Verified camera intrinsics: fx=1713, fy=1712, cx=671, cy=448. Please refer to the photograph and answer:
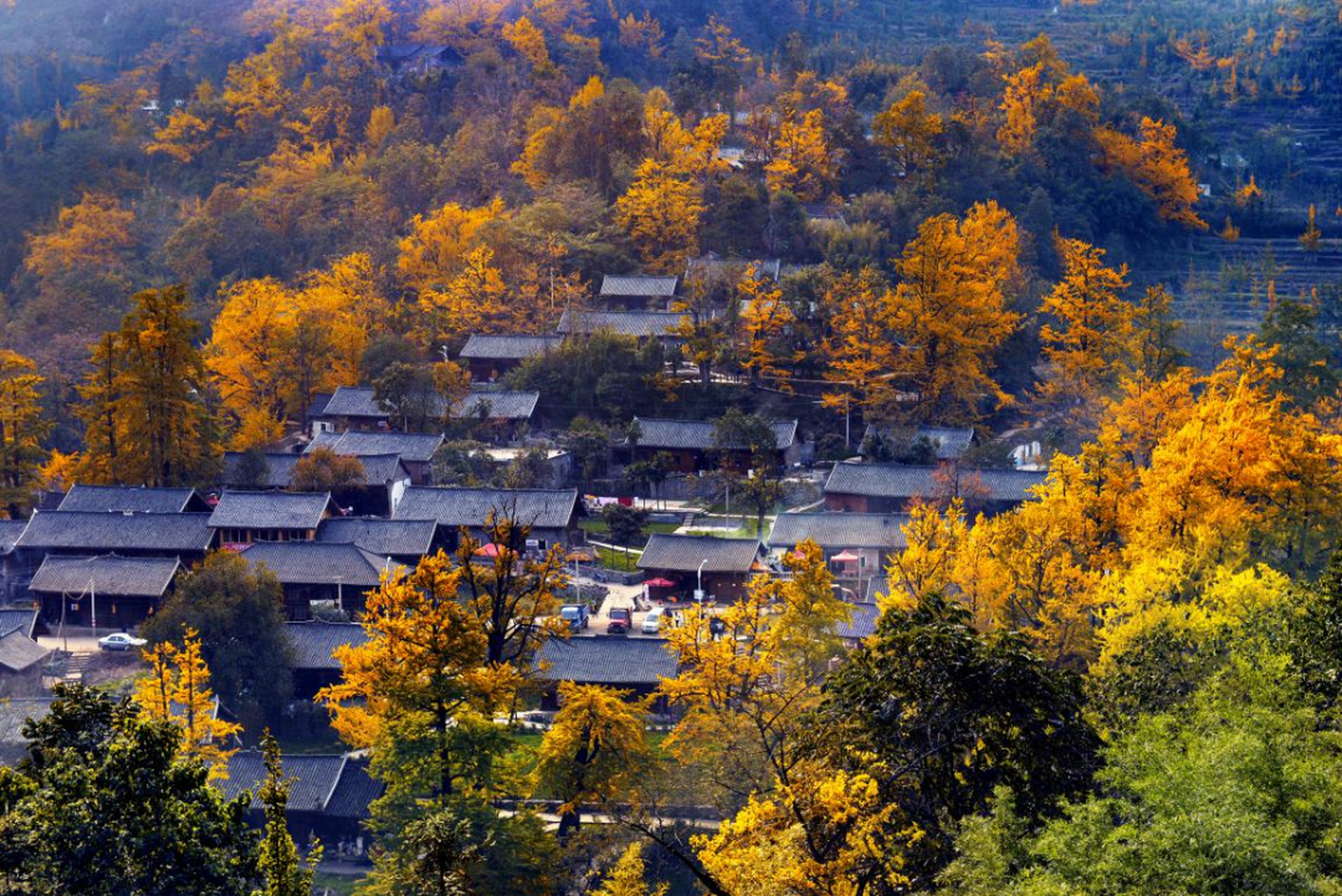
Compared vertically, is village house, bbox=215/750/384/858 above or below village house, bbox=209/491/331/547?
above

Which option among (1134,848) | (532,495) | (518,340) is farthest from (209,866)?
(518,340)

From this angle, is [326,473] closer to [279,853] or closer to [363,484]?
[363,484]

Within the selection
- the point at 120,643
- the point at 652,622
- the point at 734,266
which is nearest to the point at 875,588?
the point at 652,622

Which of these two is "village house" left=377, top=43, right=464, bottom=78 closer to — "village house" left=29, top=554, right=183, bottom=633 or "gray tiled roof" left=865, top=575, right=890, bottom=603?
"village house" left=29, top=554, right=183, bottom=633

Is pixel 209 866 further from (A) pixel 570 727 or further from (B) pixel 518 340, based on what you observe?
(B) pixel 518 340

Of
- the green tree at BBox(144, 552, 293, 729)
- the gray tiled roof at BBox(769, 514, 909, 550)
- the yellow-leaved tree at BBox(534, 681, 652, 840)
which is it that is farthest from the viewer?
the gray tiled roof at BBox(769, 514, 909, 550)

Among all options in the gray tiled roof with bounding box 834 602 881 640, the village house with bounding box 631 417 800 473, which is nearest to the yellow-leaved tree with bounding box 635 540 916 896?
the gray tiled roof with bounding box 834 602 881 640
